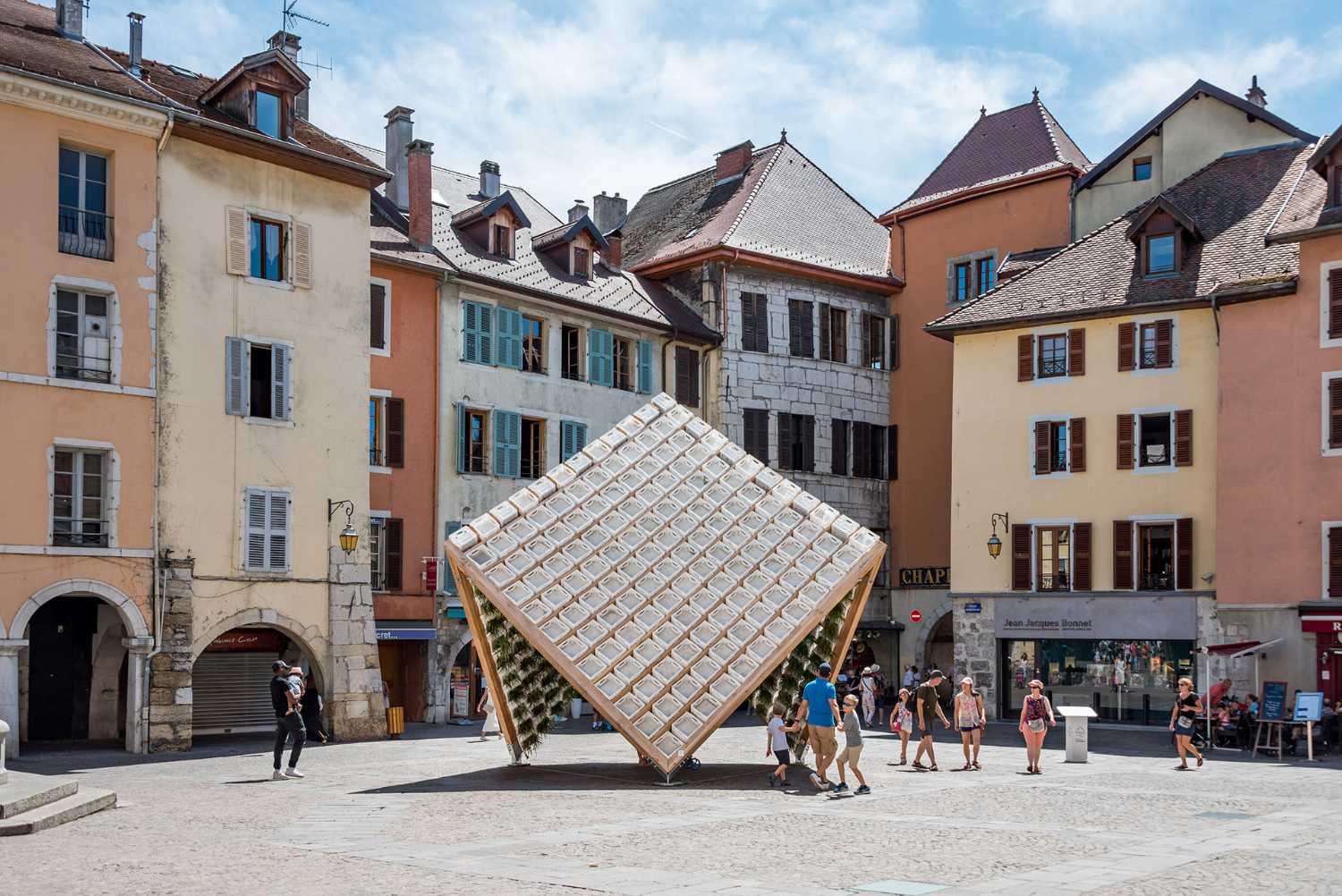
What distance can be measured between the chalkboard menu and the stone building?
17.6 metres

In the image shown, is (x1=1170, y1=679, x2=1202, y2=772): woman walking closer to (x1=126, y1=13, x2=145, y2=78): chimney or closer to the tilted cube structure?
the tilted cube structure

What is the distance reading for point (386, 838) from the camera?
1558cm

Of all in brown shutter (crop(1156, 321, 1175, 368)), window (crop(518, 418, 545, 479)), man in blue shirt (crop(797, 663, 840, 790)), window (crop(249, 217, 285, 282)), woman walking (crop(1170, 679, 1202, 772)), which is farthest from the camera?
window (crop(518, 418, 545, 479))

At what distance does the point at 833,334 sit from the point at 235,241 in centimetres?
2170

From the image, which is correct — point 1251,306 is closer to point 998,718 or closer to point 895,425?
point 998,718

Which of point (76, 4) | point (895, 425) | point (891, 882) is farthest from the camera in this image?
point (895, 425)

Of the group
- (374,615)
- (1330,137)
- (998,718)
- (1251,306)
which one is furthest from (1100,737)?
(374,615)

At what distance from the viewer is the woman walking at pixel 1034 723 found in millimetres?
24703

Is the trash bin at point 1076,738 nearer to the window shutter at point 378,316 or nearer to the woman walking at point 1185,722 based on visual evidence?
the woman walking at point 1185,722

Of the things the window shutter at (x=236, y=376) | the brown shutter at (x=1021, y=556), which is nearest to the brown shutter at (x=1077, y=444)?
the brown shutter at (x=1021, y=556)

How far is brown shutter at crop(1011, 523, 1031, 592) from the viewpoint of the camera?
40375 millimetres

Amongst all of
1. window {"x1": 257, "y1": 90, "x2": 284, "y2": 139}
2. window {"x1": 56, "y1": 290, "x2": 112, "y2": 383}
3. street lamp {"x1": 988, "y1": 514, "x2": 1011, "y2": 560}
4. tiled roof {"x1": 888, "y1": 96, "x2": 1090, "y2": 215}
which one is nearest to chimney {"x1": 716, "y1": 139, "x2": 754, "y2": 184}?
tiled roof {"x1": 888, "y1": 96, "x2": 1090, "y2": 215}

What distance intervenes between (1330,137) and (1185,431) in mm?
7308

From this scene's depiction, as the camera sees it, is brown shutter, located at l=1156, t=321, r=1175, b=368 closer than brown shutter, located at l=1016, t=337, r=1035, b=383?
Yes
